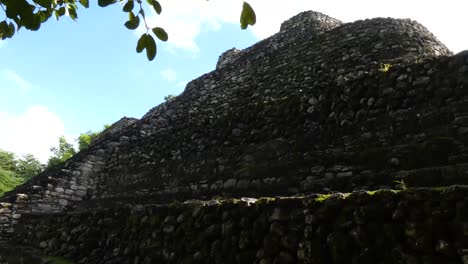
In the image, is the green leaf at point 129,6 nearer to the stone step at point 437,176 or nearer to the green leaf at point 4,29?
the green leaf at point 4,29

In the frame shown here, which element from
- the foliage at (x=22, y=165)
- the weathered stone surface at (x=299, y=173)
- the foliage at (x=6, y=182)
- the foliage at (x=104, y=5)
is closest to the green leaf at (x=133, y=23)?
the foliage at (x=104, y=5)

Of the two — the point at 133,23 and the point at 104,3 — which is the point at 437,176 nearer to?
the point at 133,23

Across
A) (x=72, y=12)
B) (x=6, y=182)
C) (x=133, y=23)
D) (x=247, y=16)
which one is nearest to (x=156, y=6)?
(x=133, y=23)

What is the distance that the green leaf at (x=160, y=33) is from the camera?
2.41m

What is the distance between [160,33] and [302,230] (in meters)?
2.12

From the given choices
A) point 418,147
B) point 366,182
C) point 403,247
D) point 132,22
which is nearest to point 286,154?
point 366,182

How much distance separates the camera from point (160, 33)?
242 cm

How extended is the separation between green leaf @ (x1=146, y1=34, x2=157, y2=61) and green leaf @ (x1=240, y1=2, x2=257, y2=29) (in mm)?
551

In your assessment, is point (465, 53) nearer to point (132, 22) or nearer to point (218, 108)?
point (132, 22)

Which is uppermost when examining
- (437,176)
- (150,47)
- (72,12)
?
(72,12)

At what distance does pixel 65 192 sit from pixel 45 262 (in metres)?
5.42

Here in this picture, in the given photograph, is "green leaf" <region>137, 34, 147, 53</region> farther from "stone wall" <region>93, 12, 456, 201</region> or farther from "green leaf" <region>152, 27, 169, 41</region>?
"stone wall" <region>93, 12, 456, 201</region>

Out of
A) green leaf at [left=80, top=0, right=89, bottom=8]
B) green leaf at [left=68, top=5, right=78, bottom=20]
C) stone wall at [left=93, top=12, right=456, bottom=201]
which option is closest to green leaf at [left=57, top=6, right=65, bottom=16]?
green leaf at [left=68, top=5, right=78, bottom=20]

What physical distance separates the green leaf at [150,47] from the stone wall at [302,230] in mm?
1984
